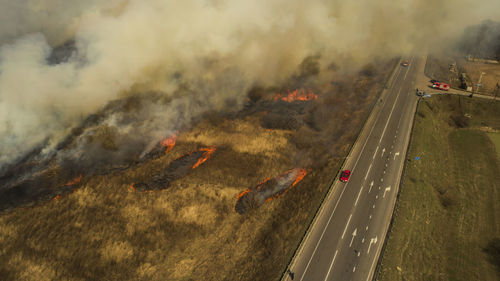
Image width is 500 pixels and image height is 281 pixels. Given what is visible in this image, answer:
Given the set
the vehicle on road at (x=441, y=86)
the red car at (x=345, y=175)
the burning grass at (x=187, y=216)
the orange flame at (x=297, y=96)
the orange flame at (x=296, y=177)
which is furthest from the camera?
the vehicle on road at (x=441, y=86)

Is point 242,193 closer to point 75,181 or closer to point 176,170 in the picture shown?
point 176,170

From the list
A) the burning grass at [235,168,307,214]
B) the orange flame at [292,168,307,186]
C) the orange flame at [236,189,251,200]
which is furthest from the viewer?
the orange flame at [292,168,307,186]

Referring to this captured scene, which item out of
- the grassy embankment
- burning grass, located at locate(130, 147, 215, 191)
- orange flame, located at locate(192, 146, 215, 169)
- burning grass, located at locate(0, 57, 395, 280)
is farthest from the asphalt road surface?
burning grass, located at locate(130, 147, 215, 191)

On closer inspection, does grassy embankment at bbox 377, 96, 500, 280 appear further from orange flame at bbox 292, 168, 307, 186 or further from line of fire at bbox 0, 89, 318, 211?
line of fire at bbox 0, 89, 318, 211

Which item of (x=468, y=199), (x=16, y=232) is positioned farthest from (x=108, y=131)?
(x=468, y=199)

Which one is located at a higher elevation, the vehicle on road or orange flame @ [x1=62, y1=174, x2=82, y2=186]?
the vehicle on road

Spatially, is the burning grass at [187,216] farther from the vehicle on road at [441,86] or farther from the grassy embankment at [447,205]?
the vehicle on road at [441,86]

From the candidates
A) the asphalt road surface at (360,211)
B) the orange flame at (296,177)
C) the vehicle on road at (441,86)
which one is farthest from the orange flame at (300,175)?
the vehicle on road at (441,86)
